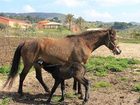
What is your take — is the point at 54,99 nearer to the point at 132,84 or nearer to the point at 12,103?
the point at 12,103

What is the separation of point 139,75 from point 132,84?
200 cm

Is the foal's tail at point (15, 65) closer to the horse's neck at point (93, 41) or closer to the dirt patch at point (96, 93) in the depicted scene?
the dirt patch at point (96, 93)

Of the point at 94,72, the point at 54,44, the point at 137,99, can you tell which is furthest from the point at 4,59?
the point at 137,99

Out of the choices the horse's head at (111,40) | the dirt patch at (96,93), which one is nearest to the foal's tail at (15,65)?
the dirt patch at (96,93)

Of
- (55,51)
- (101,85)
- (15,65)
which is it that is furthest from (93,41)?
(15,65)

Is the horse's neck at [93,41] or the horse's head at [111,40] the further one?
the horse's head at [111,40]

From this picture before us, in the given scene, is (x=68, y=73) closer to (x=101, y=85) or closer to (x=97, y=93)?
(x=97, y=93)

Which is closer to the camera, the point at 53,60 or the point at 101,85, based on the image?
the point at 53,60

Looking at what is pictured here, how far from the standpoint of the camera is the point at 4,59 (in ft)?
62.8

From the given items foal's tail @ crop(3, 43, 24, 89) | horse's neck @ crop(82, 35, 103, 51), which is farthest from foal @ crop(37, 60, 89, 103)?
horse's neck @ crop(82, 35, 103, 51)

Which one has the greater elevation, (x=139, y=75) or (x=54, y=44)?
(x=54, y=44)

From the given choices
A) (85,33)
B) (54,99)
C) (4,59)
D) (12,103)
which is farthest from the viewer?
(4,59)

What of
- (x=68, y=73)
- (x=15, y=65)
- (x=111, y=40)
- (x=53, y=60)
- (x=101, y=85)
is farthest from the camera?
(x=101, y=85)

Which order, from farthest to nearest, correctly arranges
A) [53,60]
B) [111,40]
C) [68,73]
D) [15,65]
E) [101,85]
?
[101,85]
[111,40]
[15,65]
[53,60]
[68,73]
